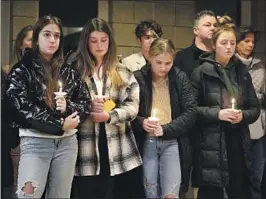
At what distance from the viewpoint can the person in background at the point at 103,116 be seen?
2.54 metres

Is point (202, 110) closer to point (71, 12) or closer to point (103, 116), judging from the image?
point (103, 116)

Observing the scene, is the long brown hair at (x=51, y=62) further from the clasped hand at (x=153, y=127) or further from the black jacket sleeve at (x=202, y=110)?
the black jacket sleeve at (x=202, y=110)

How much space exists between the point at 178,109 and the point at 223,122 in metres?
0.25

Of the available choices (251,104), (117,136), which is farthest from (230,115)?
(117,136)

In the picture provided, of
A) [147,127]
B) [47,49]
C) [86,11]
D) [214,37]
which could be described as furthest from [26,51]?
[214,37]

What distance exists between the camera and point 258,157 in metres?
2.86

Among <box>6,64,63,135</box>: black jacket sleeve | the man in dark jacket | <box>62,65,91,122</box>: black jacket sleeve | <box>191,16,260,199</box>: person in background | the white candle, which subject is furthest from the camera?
the man in dark jacket

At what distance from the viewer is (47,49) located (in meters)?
2.48

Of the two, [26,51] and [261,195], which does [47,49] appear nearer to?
[26,51]

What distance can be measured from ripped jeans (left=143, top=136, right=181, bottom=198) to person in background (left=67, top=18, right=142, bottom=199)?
68 millimetres

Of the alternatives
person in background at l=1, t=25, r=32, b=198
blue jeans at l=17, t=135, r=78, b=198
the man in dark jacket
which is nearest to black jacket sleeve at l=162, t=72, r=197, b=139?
the man in dark jacket

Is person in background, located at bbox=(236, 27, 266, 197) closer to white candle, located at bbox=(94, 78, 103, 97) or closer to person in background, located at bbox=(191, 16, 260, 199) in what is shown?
person in background, located at bbox=(191, 16, 260, 199)

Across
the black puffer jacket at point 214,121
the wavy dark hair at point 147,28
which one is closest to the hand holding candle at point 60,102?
the wavy dark hair at point 147,28

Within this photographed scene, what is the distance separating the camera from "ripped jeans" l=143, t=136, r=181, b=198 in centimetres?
263
